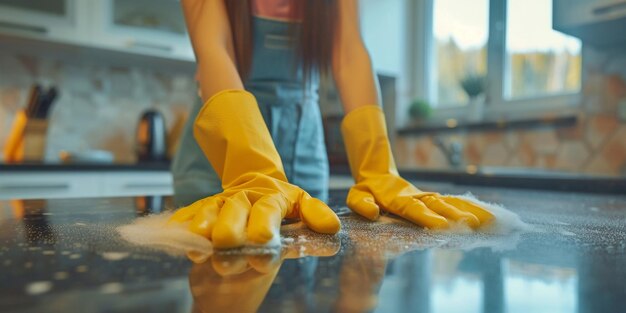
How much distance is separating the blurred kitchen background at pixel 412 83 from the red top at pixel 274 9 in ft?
3.50

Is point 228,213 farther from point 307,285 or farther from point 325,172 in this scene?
point 325,172

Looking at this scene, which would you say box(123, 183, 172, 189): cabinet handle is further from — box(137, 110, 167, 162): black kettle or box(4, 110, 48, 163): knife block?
box(4, 110, 48, 163): knife block

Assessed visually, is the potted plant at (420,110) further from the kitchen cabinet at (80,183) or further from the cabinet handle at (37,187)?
the cabinet handle at (37,187)

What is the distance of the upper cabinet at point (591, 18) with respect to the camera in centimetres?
146

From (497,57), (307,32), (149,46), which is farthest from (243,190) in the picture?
Answer: (497,57)

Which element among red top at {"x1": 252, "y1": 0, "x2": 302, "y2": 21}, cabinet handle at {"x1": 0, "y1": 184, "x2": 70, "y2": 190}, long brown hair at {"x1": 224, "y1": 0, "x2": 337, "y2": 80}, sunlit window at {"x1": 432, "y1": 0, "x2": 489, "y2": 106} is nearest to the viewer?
long brown hair at {"x1": 224, "y1": 0, "x2": 337, "y2": 80}

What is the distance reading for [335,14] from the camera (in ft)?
3.05

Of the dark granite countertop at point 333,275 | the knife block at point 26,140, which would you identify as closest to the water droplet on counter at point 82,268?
the dark granite countertop at point 333,275

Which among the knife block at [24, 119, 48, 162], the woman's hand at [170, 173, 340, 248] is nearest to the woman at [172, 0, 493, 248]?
the woman's hand at [170, 173, 340, 248]

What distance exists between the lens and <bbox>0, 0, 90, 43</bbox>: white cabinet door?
1.74 meters

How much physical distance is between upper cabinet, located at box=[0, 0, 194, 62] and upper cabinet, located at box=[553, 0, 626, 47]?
1509mm

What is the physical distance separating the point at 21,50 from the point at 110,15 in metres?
0.46

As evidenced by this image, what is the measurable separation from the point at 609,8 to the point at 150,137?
1933 mm

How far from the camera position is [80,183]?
5.65 feet
